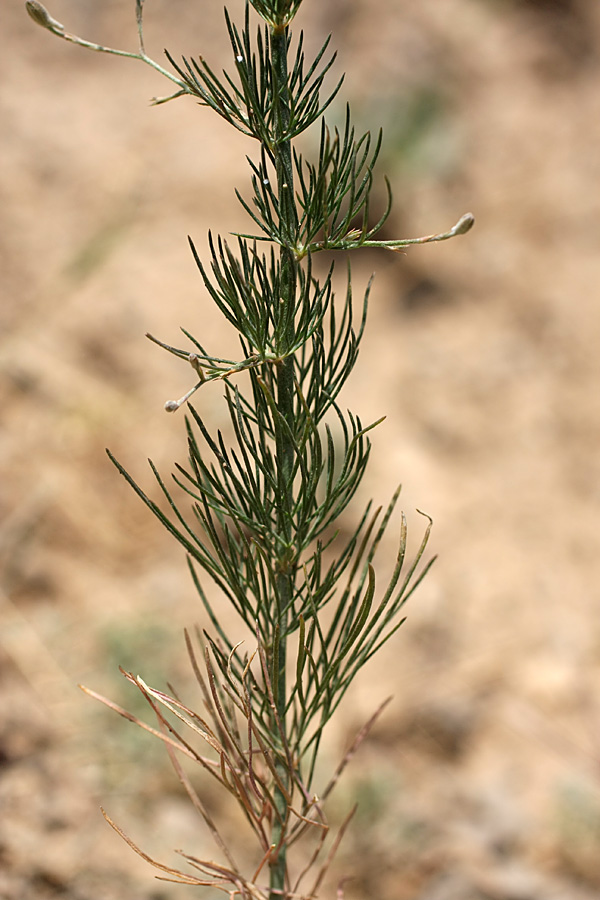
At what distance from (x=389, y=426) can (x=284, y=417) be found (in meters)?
2.23

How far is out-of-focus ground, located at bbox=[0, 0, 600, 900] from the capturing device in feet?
6.07

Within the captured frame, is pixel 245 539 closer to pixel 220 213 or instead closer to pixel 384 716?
pixel 384 716

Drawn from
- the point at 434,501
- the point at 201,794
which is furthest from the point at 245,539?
the point at 434,501

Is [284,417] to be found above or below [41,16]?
below

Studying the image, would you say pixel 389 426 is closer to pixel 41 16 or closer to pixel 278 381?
pixel 278 381

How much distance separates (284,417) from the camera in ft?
2.49

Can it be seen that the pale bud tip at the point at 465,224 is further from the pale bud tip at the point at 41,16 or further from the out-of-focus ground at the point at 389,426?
the out-of-focus ground at the point at 389,426

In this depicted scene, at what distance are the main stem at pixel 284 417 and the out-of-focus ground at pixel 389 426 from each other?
0.67 m

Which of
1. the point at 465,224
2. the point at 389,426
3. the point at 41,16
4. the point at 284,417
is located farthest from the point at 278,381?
the point at 389,426

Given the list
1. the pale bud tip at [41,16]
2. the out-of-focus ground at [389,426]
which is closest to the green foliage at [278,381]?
the pale bud tip at [41,16]

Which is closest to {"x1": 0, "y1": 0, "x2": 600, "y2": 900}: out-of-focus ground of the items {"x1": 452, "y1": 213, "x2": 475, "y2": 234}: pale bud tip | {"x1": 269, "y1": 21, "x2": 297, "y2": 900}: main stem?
{"x1": 269, "y1": 21, "x2": 297, "y2": 900}: main stem

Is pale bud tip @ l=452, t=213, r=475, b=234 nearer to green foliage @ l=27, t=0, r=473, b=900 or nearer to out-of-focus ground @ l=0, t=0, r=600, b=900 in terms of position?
green foliage @ l=27, t=0, r=473, b=900

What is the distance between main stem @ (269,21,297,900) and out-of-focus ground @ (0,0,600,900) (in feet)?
2.20

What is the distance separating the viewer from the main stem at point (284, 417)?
2.24 ft
